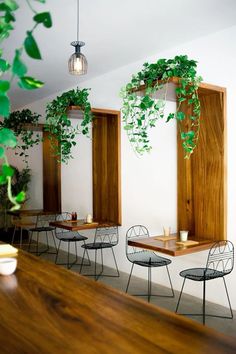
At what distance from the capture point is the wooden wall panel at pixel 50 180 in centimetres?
698

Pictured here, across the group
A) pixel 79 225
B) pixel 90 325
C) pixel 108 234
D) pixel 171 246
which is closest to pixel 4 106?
pixel 90 325

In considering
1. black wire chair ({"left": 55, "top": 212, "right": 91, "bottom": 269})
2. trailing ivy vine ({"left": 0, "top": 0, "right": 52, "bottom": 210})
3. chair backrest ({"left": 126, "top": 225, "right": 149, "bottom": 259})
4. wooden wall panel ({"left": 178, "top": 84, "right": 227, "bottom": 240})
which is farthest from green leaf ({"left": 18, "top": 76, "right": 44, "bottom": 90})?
black wire chair ({"left": 55, "top": 212, "right": 91, "bottom": 269})

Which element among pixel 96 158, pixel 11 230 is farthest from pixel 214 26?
pixel 11 230

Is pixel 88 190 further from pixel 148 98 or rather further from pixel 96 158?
pixel 148 98

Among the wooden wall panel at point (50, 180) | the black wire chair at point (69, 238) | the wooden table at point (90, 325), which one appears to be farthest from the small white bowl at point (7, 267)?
the wooden wall panel at point (50, 180)

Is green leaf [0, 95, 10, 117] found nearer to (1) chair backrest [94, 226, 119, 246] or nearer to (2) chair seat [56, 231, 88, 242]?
(1) chair backrest [94, 226, 119, 246]

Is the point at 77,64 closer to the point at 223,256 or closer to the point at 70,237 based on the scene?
the point at 223,256

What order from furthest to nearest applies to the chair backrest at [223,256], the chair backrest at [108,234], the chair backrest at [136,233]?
the chair backrest at [108,234], the chair backrest at [136,233], the chair backrest at [223,256]

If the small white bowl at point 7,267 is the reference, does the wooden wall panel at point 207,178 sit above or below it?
above

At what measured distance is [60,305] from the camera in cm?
153

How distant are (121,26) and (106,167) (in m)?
2.39

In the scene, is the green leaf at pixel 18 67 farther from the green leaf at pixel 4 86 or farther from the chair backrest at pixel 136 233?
the chair backrest at pixel 136 233

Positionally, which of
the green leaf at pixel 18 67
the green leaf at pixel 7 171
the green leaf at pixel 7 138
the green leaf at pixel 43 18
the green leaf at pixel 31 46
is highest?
the green leaf at pixel 43 18

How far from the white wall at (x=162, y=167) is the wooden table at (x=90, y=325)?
2.55 m
